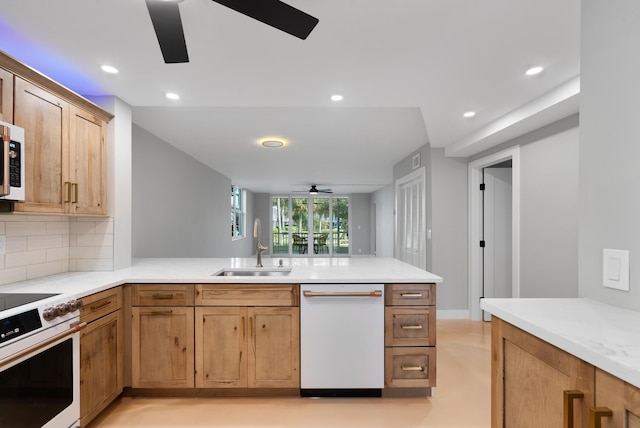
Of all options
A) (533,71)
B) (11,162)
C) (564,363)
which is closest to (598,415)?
(564,363)

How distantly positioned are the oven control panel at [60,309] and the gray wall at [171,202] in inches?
75.7

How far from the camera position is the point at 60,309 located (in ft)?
5.40

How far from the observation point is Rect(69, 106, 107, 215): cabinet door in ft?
7.35

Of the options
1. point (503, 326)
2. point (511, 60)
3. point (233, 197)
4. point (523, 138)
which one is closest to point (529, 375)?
point (503, 326)

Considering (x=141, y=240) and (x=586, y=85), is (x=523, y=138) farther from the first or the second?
(x=141, y=240)

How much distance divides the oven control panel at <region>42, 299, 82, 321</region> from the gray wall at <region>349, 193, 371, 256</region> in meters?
10.6

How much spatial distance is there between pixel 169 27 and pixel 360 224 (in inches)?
433

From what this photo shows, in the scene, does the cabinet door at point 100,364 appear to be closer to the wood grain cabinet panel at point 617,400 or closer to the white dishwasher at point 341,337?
the white dishwasher at point 341,337

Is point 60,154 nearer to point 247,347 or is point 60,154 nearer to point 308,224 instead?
point 247,347

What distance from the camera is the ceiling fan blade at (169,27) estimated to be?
52.9 inches

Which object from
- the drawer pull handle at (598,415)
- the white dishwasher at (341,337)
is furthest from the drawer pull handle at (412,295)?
the drawer pull handle at (598,415)

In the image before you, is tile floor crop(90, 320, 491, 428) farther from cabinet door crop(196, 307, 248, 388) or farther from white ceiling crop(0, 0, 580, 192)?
white ceiling crop(0, 0, 580, 192)

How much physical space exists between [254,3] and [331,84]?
1249mm

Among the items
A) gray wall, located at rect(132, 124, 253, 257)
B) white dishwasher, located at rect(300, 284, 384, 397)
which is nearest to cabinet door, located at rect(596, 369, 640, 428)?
white dishwasher, located at rect(300, 284, 384, 397)
